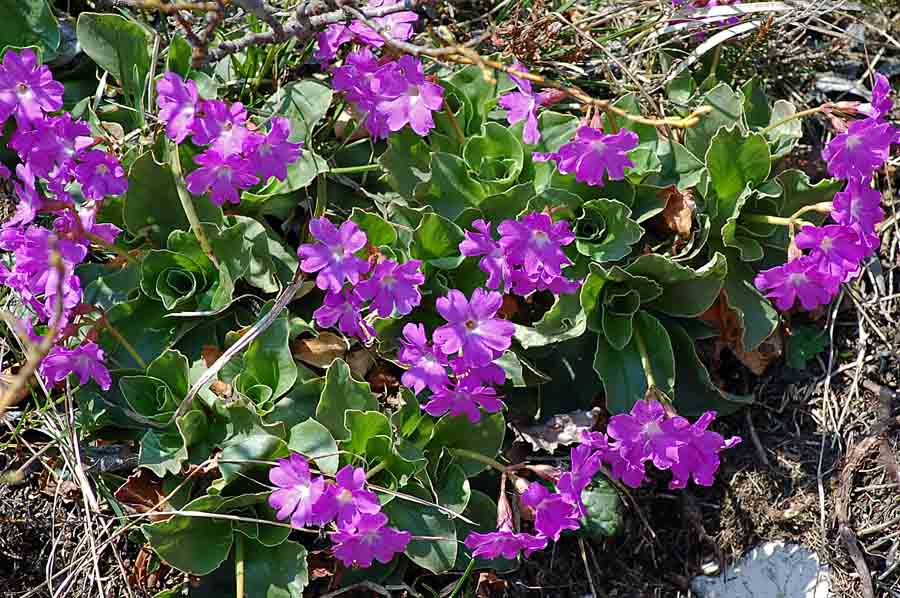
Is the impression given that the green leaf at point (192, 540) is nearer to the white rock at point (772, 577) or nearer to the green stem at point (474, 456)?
the green stem at point (474, 456)

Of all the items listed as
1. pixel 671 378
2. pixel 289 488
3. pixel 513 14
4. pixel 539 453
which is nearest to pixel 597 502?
pixel 539 453

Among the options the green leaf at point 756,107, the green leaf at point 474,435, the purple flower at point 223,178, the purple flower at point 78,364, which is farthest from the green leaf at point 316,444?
the green leaf at point 756,107

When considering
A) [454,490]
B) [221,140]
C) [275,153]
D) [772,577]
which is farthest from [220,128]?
[772,577]

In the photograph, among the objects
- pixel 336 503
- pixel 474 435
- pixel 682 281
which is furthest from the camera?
pixel 682 281

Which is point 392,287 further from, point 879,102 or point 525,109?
point 879,102

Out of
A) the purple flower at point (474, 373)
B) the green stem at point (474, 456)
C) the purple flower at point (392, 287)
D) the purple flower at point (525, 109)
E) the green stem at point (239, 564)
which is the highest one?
the purple flower at point (525, 109)

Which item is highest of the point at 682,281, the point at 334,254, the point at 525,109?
the point at 525,109
